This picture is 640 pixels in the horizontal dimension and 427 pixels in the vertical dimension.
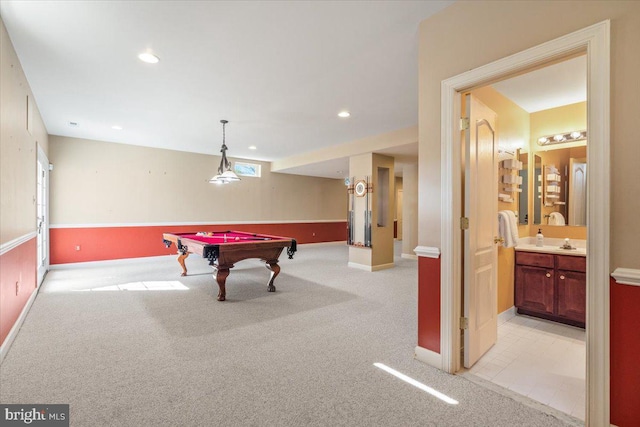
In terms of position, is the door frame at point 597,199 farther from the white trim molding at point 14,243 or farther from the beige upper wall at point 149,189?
the beige upper wall at point 149,189

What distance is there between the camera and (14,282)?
2945 mm

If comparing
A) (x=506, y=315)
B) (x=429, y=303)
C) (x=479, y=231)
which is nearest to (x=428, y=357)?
(x=429, y=303)

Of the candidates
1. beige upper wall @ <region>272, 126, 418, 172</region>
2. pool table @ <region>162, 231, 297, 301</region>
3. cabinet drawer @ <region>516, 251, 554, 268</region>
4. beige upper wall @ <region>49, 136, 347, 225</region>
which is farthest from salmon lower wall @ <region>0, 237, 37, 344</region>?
beige upper wall @ <region>272, 126, 418, 172</region>

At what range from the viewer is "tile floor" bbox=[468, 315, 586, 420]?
1.97 m

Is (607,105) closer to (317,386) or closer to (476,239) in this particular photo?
(476,239)

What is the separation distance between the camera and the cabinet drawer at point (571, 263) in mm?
2964

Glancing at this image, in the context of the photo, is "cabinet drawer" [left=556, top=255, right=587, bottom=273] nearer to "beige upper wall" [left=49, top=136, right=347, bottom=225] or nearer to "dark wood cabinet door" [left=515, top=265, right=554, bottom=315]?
"dark wood cabinet door" [left=515, top=265, right=554, bottom=315]

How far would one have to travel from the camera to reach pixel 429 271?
90.9 inches

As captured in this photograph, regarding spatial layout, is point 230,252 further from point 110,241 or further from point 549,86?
point 110,241

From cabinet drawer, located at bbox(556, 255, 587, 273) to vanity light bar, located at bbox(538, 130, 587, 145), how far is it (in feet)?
4.49

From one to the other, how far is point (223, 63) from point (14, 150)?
2.19 meters

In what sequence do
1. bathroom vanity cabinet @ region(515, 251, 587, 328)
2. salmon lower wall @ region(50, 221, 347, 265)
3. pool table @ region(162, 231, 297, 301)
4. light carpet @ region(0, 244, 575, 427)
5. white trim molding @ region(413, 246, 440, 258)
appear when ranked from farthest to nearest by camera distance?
salmon lower wall @ region(50, 221, 347, 265)
pool table @ region(162, 231, 297, 301)
bathroom vanity cabinet @ region(515, 251, 587, 328)
white trim molding @ region(413, 246, 440, 258)
light carpet @ region(0, 244, 575, 427)

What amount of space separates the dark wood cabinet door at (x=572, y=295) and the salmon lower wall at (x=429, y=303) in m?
1.79

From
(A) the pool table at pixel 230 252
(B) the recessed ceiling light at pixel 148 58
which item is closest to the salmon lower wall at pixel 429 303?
(A) the pool table at pixel 230 252
